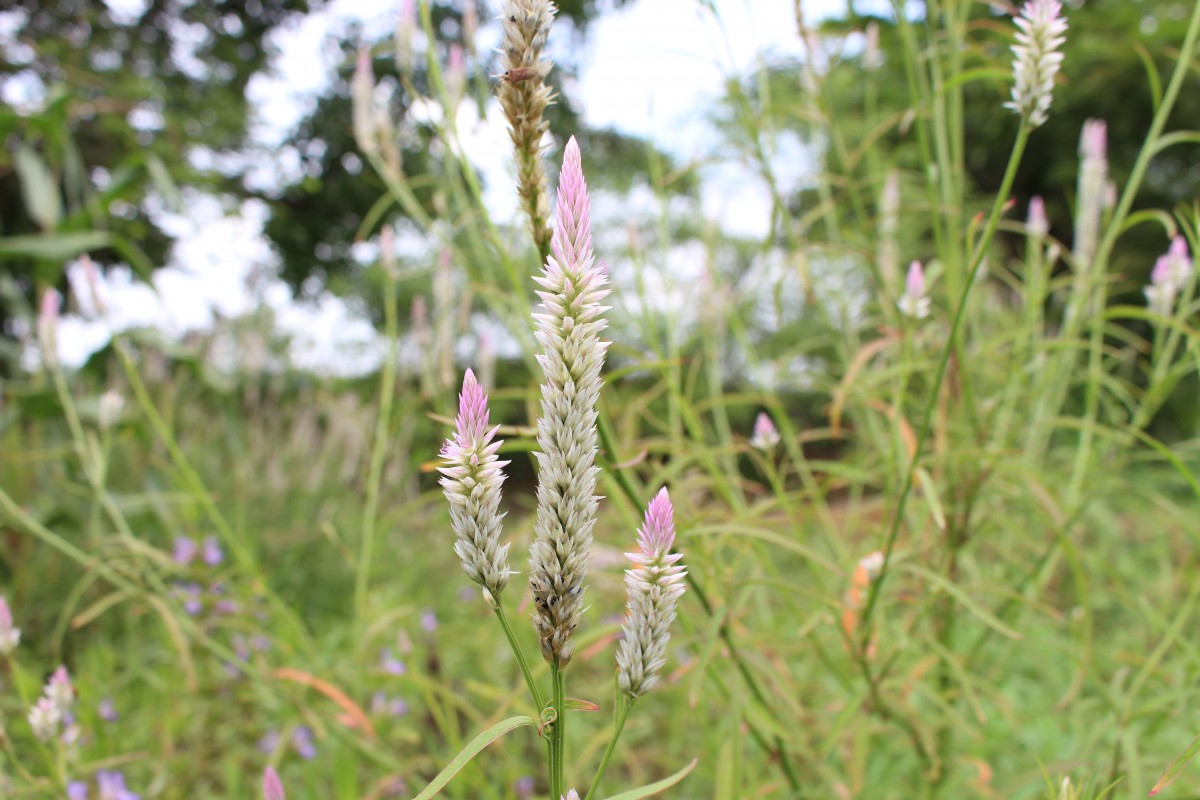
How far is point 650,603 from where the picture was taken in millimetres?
469

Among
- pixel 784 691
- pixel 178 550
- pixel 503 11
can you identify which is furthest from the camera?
pixel 178 550

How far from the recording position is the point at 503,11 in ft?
1.66

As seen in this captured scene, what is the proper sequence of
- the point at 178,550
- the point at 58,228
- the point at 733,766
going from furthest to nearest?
the point at 58,228 → the point at 178,550 → the point at 733,766

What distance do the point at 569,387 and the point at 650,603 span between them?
15 cm

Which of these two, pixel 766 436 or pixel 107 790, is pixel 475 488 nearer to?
pixel 766 436

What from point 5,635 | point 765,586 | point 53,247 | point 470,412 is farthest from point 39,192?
point 470,412

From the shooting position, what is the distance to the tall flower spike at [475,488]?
0.44 meters

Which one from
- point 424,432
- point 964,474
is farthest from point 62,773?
point 424,432

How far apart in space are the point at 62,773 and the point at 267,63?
438 inches

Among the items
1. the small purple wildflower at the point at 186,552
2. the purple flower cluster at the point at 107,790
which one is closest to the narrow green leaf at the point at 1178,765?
the purple flower cluster at the point at 107,790

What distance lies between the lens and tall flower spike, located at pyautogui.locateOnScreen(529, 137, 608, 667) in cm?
43

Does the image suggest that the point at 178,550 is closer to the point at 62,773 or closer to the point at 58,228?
the point at 62,773

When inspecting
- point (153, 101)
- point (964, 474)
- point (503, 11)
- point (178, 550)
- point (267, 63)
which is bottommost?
point (178, 550)

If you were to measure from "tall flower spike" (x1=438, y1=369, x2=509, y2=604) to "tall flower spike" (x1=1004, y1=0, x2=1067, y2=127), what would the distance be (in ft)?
1.86
